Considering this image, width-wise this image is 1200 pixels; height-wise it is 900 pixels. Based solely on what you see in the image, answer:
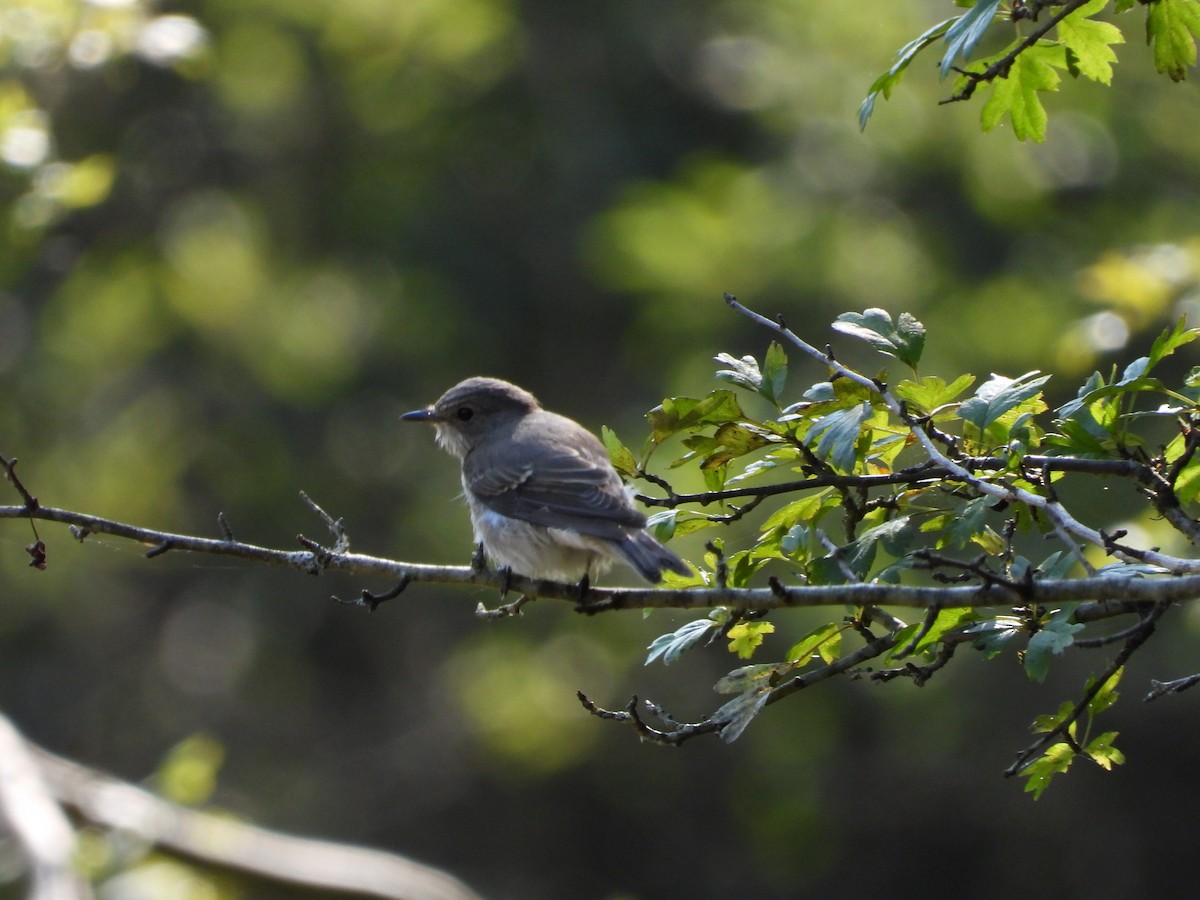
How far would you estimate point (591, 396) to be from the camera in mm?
10742

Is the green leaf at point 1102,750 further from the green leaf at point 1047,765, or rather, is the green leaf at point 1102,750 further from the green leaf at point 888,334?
the green leaf at point 888,334

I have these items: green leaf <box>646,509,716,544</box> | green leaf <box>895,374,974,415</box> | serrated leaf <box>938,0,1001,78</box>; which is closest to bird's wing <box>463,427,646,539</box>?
green leaf <box>646,509,716,544</box>

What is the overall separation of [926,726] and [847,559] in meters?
6.96

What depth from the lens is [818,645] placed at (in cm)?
273

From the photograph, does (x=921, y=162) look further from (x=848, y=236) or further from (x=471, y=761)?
(x=471, y=761)

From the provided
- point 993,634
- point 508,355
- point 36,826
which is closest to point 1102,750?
point 993,634

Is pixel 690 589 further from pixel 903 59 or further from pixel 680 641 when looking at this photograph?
pixel 903 59

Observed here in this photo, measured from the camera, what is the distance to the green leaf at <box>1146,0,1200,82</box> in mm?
2553

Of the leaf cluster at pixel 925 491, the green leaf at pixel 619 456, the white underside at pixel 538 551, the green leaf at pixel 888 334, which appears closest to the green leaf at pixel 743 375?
the leaf cluster at pixel 925 491

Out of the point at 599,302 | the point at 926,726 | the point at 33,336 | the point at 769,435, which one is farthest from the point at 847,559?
the point at 33,336

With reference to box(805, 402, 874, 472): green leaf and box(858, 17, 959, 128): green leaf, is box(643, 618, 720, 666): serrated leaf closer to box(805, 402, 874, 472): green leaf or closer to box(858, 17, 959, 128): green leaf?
box(805, 402, 874, 472): green leaf

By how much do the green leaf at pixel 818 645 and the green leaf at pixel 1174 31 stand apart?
124 centimetres

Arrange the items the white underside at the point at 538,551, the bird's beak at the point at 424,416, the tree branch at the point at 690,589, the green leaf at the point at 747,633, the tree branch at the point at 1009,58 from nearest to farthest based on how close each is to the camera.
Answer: the tree branch at the point at 690,589
the tree branch at the point at 1009,58
the green leaf at the point at 747,633
the white underside at the point at 538,551
the bird's beak at the point at 424,416

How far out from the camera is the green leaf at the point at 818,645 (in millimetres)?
2668
